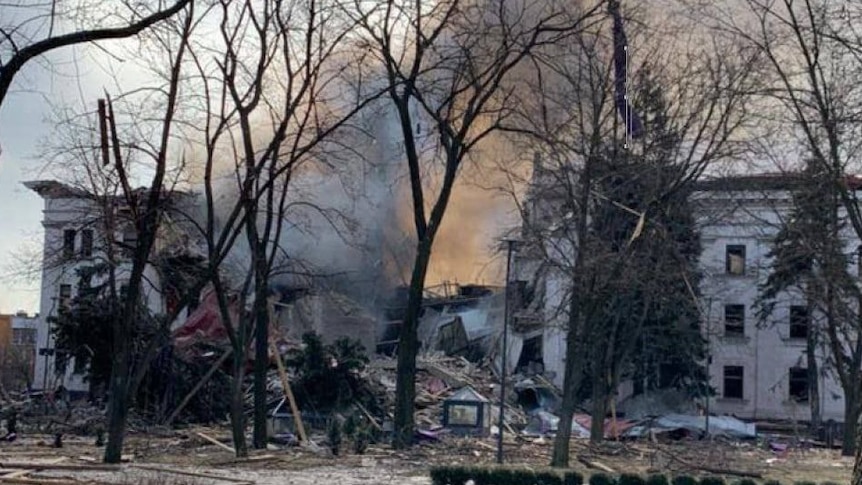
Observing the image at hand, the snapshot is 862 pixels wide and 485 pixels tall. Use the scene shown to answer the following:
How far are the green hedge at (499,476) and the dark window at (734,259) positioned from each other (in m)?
38.4

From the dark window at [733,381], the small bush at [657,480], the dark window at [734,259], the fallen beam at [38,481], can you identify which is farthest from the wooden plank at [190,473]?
the dark window at [733,381]

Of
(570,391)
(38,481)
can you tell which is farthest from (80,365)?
(38,481)

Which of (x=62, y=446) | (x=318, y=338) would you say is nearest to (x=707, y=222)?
(x=318, y=338)

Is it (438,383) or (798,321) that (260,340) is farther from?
(798,321)

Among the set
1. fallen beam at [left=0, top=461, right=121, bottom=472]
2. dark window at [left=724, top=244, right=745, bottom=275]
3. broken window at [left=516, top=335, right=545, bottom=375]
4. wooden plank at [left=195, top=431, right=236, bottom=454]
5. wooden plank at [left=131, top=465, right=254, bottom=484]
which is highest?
dark window at [left=724, top=244, right=745, bottom=275]

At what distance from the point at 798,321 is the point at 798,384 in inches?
260

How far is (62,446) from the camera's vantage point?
1088 inches

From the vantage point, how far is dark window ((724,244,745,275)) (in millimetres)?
53606

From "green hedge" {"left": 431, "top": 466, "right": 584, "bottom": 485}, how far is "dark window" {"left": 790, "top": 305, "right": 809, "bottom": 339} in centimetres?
2879

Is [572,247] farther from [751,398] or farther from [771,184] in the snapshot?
[751,398]

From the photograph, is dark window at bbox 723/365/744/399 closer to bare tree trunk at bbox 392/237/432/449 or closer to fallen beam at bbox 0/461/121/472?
bare tree trunk at bbox 392/237/432/449

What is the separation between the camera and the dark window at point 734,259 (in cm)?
5361

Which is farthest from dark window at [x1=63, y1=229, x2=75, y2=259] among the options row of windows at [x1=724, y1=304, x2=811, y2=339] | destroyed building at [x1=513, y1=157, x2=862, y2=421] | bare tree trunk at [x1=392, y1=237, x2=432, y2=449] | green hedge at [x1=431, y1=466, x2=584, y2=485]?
row of windows at [x1=724, y1=304, x2=811, y2=339]

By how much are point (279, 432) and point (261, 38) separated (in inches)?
504
